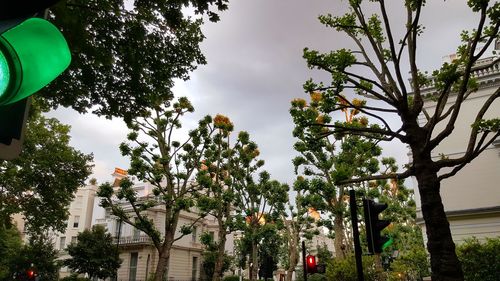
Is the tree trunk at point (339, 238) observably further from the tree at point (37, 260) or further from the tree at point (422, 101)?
the tree at point (37, 260)

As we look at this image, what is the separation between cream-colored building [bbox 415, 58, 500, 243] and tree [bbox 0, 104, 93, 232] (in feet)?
68.2

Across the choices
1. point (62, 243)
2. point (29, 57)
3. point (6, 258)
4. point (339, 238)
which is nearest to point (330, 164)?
point (339, 238)

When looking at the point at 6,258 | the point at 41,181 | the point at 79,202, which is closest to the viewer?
the point at 41,181

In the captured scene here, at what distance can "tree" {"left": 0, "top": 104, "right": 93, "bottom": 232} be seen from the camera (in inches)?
806

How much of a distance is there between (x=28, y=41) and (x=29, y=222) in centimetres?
2450

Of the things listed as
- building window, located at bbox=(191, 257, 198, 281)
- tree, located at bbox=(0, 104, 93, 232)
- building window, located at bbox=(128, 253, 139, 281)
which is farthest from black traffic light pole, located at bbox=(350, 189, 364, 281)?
building window, located at bbox=(191, 257, 198, 281)

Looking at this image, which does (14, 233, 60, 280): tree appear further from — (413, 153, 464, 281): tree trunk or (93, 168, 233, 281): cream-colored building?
(413, 153, 464, 281): tree trunk

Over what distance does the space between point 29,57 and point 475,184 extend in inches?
958

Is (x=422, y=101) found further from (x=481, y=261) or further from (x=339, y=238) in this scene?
(x=339, y=238)

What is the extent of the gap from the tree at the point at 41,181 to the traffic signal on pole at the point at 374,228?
64.0 feet

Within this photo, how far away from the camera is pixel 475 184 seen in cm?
2108

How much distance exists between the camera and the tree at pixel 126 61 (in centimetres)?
685

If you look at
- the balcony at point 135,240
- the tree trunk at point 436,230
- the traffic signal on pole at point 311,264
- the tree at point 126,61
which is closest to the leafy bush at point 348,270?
the traffic signal on pole at point 311,264

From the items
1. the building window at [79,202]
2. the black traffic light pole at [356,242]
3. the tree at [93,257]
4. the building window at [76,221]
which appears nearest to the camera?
the black traffic light pole at [356,242]
